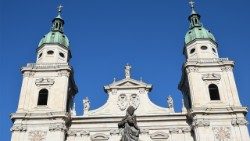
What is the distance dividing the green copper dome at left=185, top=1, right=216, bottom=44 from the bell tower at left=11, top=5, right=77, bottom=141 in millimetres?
10298

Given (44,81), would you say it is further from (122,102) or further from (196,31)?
(196,31)

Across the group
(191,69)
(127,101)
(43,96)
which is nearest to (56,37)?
(43,96)

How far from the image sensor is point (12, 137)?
29.1 m

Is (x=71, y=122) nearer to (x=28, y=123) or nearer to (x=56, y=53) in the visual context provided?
(x=28, y=123)

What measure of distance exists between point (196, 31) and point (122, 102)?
377 inches

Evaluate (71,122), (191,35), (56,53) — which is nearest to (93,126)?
(71,122)

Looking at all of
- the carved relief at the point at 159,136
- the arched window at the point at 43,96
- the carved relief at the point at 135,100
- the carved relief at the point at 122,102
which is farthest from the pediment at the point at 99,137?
the arched window at the point at 43,96

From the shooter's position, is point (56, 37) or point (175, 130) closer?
point (175, 130)

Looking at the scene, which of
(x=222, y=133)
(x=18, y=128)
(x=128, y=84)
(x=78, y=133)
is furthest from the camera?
(x=128, y=84)

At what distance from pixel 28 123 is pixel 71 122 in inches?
117

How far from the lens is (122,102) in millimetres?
31875

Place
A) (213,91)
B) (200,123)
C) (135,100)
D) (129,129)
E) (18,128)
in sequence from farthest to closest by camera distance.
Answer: (213,91) < (135,100) < (18,128) < (200,123) < (129,129)

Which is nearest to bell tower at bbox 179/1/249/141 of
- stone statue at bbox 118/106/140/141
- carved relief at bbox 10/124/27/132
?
carved relief at bbox 10/124/27/132

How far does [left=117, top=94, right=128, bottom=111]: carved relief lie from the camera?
31641 millimetres
